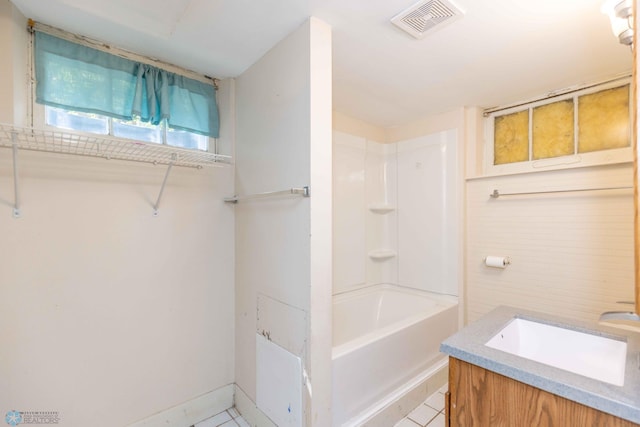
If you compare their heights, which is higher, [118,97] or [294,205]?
[118,97]

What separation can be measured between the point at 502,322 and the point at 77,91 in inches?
93.9

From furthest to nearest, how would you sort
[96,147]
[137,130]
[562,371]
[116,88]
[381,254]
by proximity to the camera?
[381,254]
[137,130]
[116,88]
[96,147]
[562,371]

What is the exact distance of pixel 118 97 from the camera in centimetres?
158

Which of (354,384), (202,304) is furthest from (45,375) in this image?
(354,384)

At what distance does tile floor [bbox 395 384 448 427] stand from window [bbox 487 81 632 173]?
6.02ft

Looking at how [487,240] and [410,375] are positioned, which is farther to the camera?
[487,240]

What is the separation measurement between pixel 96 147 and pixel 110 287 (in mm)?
761

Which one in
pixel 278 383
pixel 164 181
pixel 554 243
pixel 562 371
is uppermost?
pixel 164 181

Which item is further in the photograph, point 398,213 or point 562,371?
point 398,213

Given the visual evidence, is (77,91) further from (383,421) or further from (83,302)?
(383,421)

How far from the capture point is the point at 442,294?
8.20 ft

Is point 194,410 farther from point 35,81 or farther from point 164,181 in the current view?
point 35,81

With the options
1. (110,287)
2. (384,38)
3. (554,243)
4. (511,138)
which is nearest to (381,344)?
(554,243)

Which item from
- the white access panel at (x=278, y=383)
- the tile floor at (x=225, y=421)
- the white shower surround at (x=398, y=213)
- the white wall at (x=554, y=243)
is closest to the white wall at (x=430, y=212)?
the white shower surround at (x=398, y=213)
